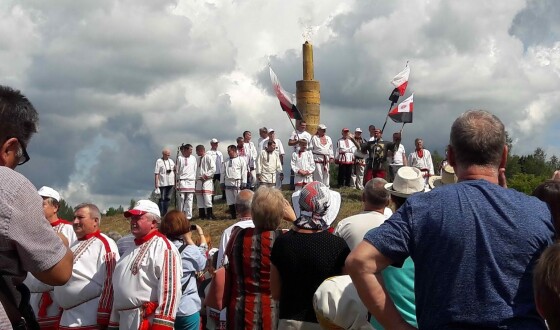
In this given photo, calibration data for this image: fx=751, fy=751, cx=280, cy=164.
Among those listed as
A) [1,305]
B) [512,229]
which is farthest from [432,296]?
[1,305]

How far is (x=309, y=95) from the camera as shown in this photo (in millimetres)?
29375

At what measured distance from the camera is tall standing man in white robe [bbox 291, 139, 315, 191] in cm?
2114

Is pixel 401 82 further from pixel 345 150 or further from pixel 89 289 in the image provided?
pixel 89 289

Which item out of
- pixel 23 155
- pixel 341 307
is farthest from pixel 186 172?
pixel 23 155

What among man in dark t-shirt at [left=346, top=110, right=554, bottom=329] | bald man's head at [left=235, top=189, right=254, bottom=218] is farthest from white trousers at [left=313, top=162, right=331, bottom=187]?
man in dark t-shirt at [left=346, top=110, right=554, bottom=329]

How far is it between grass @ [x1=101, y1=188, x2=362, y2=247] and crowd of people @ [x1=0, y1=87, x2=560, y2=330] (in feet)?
34.6

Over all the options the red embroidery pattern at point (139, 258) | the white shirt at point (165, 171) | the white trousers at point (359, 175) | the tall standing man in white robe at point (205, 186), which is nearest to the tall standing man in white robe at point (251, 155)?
the tall standing man in white robe at point (205, 186)

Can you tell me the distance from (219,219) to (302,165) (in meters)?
2.84

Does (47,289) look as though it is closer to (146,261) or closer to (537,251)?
(146,261)

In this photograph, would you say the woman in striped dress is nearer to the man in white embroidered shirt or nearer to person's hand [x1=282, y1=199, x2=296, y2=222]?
person's hand [x1=282, y1=199, x2=296, y2=222]

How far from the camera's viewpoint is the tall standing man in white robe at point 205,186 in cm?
2062

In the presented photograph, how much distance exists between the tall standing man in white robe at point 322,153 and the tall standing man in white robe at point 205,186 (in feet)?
10.6

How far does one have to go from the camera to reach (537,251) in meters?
2.92

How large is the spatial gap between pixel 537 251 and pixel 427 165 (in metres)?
20.3
